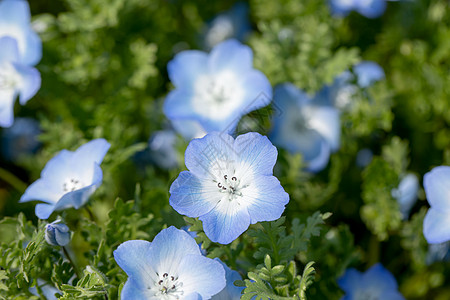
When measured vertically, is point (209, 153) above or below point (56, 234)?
above

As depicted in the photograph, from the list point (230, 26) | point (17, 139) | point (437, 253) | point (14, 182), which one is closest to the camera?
point (437, 253)

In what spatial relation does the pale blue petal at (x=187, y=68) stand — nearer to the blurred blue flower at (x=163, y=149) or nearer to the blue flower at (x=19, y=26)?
the blurred blue flower at (x=163, y=149)

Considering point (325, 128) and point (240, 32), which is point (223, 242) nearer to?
point (325, 128)

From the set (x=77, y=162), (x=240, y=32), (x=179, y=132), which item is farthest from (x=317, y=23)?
(x=77, y=162)

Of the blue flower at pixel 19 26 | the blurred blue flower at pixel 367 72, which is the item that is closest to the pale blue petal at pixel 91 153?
the blue flower at pixel 19 26

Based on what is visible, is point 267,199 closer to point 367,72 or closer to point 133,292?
point 133,292

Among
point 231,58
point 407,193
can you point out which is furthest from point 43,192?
point 407,193
